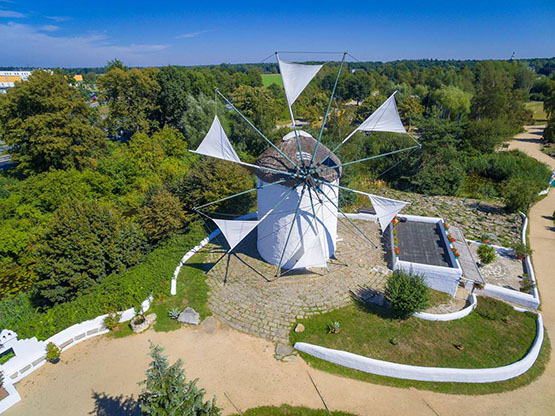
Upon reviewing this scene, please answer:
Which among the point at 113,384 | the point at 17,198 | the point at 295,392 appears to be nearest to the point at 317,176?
the point at 295,392

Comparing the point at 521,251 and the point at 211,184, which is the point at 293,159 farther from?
the point at 521,251

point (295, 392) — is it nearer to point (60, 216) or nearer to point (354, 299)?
point (354, 299)

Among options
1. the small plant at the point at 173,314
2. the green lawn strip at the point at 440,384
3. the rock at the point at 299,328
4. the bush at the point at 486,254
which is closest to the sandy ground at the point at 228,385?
the green lawn strip at the point at 440,384

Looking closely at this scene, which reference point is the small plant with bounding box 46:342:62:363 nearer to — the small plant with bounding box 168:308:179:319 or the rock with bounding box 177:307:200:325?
the small plant with bounding box 168:308:179:319

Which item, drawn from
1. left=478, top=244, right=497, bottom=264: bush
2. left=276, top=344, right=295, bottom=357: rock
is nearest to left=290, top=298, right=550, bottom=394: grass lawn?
left=276, top=344, right=295, bottom=357: rock

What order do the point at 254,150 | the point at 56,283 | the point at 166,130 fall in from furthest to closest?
the point at 254,150 < the point at 166,130 < the point at 56,283

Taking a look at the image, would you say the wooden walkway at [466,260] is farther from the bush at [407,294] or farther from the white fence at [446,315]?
the bush at [407,294]

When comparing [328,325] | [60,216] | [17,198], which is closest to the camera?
[328,325]
